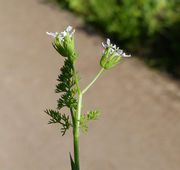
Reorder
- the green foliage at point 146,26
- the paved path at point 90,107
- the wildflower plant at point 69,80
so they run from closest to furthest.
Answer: the wildflower plant at point 69,80 → the paved path at point 90,107 → the green foliage at point 146,26

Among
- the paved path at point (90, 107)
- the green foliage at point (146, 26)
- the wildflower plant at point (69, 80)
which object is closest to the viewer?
the wildflower plant at point (69, 80)

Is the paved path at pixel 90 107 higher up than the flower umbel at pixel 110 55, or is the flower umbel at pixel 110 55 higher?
the paved path at pixel 90 107

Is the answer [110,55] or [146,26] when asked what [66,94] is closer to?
[110,55]

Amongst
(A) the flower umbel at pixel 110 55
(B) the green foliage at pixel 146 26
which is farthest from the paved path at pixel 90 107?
(A) the flower umbel at pixel 110 55

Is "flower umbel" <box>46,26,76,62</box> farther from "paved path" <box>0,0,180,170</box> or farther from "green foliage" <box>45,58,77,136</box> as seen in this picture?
"paved path" <box>0,0,180,170</box>

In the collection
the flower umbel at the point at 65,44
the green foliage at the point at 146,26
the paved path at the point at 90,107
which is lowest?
the flower umbel at the point at 65,44

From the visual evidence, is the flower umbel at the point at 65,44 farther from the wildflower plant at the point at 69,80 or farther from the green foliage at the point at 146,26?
the green foliage at the point at 146,26

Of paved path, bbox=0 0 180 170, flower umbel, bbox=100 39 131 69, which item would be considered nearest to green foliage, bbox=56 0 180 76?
paved path, bbox=0 0 180 170

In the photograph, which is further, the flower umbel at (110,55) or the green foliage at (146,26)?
the green foliage at (146,26)
